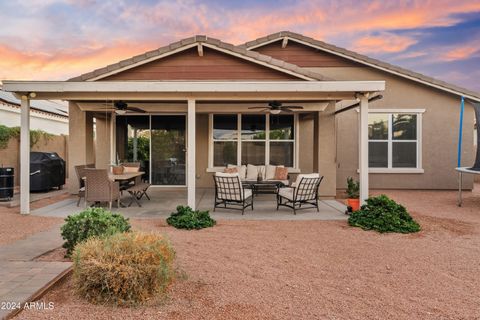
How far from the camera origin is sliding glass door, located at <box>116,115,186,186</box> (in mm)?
11375

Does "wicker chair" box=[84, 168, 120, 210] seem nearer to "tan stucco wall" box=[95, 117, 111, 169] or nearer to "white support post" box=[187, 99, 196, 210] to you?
"white support post" box=[187, 99, 196, 210]

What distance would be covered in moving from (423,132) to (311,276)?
413 inches

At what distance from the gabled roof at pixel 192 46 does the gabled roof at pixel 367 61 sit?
3.57 metres

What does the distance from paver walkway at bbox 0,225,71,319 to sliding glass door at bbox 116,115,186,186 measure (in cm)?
600

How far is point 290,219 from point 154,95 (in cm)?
404

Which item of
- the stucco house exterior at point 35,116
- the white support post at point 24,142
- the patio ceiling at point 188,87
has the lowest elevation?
the white support post at point 24,142

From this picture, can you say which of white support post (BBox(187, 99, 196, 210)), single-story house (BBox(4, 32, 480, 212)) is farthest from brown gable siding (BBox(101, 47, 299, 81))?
white support post (BBox(187, 99, 196, 210))

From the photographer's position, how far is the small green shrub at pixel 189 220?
6328mm

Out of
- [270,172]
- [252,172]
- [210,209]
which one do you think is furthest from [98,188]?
[270,172]

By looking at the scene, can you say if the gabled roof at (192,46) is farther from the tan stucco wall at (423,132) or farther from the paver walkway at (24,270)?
the paver walkway at (24,270)

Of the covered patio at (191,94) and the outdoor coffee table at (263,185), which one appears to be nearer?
the covered patio at (191,94)

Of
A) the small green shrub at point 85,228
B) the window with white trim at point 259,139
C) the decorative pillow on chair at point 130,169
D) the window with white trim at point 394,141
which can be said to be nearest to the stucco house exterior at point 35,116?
the decorative pillow on chair at point 130,169

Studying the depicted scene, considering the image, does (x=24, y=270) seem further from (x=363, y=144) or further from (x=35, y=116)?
(x=35, y=116)

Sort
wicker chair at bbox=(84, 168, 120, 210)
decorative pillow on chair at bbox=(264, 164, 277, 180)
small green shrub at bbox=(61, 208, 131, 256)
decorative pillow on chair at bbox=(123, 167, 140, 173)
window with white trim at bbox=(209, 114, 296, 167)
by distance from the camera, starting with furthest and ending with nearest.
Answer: window with white trim at bbox=(209, 114, 296, 167), decorative pillow on chair at bbox=(264, 164, 277, 180), decorative pillow on chair at bbox=(123, 167, 140, 173), wicker chair at bbox=(84, 168, 120, 210), small green shrub at bbox=(61, 208, 131, 256)
